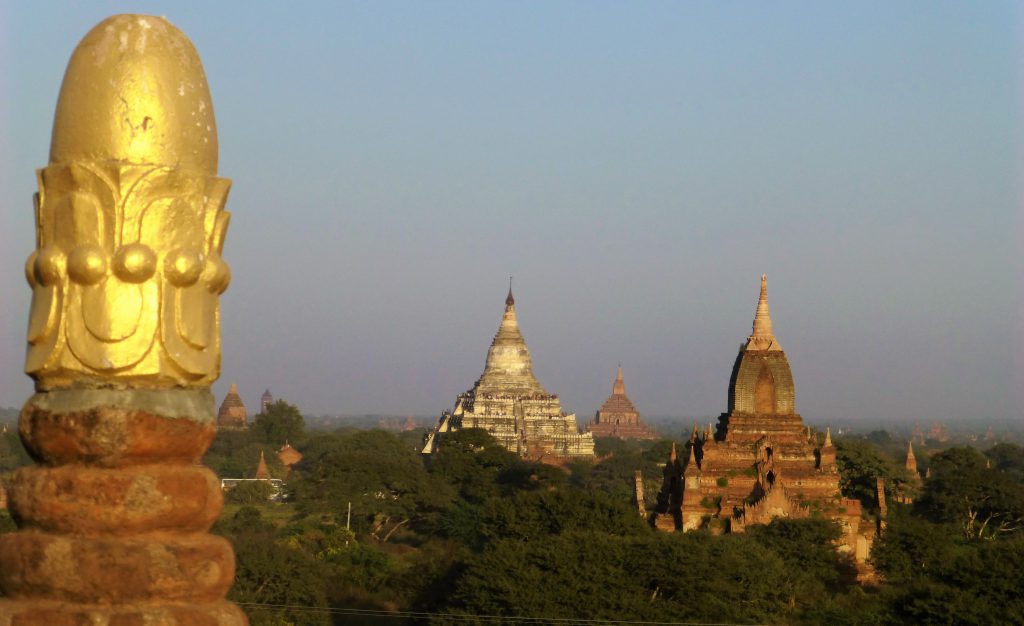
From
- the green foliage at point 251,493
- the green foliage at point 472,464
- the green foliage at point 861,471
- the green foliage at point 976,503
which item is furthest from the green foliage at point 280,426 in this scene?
the green foliage at point 976,503

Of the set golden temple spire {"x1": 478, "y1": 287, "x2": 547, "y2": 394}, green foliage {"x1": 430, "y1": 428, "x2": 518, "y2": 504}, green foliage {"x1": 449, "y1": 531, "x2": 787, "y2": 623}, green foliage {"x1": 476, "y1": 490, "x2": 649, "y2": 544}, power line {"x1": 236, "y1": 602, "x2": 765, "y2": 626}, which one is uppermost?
golden temple spire {"x1": 478, "y1": 287, "x2": 547, "y2": 394}

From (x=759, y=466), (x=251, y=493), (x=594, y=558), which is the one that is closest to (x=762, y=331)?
(x=759, y=466)

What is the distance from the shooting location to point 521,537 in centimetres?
4506

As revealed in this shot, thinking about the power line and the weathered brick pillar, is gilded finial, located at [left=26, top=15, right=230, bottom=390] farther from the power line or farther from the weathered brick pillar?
the power line

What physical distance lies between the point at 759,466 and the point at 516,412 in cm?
6265

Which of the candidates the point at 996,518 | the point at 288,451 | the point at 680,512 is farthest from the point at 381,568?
the point at 288,451

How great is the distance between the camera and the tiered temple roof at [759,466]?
46.8m

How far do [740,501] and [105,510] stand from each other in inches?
1717

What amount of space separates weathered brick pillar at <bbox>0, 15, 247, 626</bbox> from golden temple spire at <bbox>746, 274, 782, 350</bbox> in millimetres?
47937

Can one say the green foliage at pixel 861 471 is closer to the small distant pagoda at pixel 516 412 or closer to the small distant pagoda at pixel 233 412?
the small distant pagoda at pixel 516 412

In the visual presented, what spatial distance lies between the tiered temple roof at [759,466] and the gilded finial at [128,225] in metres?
41.6

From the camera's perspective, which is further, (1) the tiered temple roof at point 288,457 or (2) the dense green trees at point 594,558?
(1) the tiered temple roof at point 288,457

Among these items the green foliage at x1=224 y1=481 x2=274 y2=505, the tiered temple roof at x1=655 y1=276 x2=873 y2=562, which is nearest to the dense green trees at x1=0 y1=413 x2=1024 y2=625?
the tiered temple roof at x1=655 y1=276 x2=873 y2=562

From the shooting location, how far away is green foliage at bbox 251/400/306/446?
13350 centimetres
